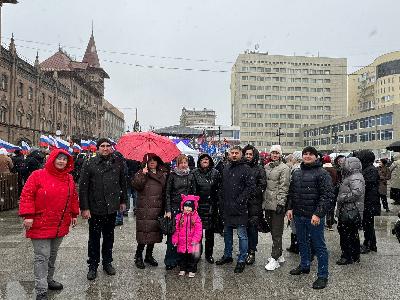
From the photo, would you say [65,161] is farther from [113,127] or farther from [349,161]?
[113,127]

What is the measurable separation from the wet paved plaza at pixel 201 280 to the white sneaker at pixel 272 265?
7 centimetres

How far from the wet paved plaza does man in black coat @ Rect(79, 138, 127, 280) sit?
356 mm

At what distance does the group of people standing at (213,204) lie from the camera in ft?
18.9

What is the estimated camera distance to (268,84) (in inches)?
5037

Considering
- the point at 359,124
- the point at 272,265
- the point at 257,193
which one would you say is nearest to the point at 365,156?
the point at 257,193

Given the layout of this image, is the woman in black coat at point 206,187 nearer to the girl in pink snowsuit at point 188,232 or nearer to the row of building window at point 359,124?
the girl in pink snowsuit at point 188,232

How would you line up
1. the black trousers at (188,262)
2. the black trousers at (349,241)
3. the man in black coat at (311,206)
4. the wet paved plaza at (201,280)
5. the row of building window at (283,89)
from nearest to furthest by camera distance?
the wet paved plaza at (201,280)
the man in black coat at (311,206)
the black trousers at (188,262)
the black trousers at (349,241)
the row of building window at (283,89)

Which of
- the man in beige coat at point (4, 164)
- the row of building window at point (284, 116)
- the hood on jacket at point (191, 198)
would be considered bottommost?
the hood on jacket at point (191, 198)

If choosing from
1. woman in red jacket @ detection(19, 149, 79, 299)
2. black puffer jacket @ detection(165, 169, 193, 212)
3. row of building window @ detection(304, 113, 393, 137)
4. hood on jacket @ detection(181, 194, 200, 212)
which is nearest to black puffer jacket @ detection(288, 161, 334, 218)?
hood on jacket @ detection(181, 194, 200, 212)

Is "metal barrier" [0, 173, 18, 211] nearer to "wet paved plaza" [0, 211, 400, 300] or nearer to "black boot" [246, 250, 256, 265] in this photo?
"wet paved plaza" [0, 211, 400, 300]

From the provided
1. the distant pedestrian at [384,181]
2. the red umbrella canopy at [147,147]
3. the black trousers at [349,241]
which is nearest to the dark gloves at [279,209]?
the black trousers at [349,241]

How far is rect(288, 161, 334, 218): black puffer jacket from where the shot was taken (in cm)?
A: 563

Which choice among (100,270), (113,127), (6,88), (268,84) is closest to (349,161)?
(100,270)

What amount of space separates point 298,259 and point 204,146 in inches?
747
